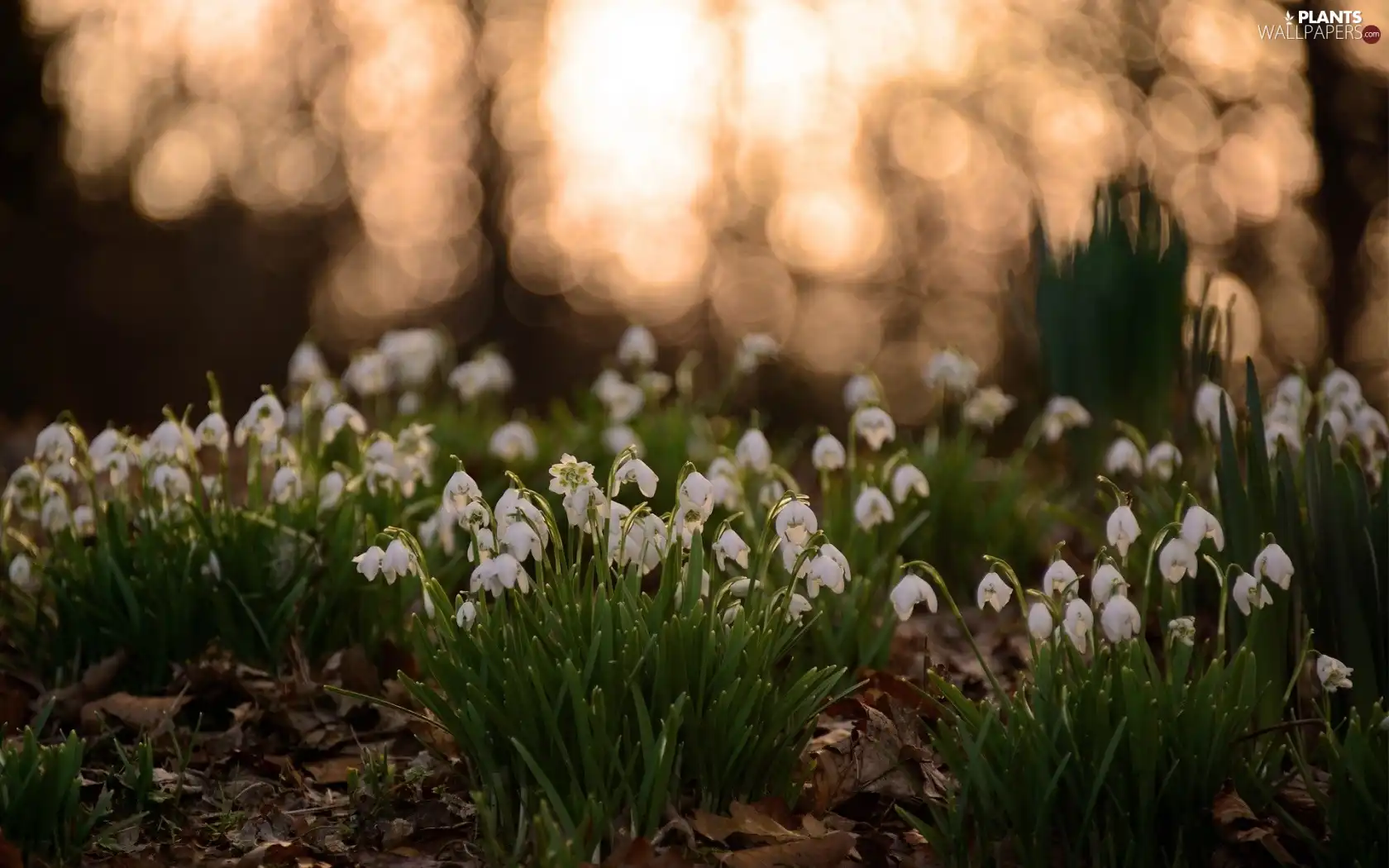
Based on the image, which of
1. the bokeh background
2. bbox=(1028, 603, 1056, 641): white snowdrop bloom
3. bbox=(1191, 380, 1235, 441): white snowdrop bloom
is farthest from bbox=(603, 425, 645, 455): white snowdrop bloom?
Result: the bokeh background

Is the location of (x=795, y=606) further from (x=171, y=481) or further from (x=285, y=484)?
(x=171, y=481)

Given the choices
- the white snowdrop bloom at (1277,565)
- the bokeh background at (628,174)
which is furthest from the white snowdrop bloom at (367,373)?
the bokeh background at (628,174)

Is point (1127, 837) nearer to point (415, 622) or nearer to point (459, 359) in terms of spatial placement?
point (415, 622)

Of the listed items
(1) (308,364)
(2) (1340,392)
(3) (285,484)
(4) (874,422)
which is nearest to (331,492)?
(3) (285,484)

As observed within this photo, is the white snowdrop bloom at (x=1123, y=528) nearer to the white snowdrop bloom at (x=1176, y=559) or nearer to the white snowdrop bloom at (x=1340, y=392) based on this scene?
the white snowdrop bloom at (x=1176, y=559)

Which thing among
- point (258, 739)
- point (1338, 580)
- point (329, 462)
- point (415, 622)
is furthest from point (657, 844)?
point (329, 462)

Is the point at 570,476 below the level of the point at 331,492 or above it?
above
